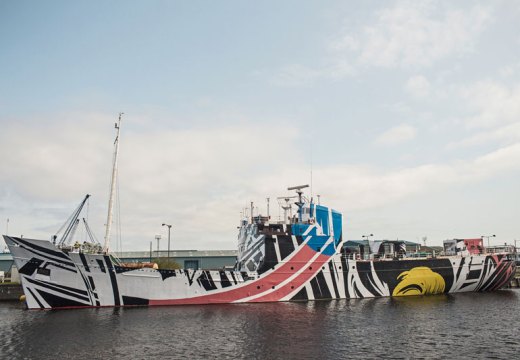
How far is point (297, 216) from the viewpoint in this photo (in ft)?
134

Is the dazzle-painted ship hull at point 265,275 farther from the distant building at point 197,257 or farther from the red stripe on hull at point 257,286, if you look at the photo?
the distant building at point 197,257

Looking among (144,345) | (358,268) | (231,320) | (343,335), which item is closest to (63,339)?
(144,345)

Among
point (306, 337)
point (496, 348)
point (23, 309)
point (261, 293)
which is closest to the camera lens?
point (496, 348)

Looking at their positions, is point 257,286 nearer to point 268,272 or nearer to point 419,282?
point 268,272

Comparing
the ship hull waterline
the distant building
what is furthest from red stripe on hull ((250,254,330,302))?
the distant building

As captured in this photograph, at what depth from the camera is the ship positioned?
31516mm

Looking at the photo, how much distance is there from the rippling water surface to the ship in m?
1.67

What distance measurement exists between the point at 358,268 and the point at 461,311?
10422 millimetres

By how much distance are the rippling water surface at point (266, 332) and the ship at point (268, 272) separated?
5.48 feet

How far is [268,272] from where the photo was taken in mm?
36250

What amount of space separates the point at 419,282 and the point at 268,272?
17618 millimetres

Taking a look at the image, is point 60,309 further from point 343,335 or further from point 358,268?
point 358,268

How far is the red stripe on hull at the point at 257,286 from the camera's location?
34062 mm

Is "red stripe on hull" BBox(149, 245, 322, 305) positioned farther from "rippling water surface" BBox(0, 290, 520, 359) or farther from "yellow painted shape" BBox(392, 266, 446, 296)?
"yellow painted shape" BBox(392, 266, 446, 296)
